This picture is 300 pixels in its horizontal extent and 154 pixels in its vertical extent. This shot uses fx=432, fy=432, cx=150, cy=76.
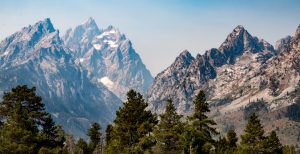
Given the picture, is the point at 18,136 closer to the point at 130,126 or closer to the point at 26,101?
the point at 26,101

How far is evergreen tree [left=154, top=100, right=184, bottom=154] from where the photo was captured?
71.6 meters

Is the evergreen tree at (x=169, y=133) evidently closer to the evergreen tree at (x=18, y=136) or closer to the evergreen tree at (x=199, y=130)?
the evergreen tree at (x=199, y=130)

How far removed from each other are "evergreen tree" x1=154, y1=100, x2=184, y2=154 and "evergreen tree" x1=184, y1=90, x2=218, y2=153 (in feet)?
8.74

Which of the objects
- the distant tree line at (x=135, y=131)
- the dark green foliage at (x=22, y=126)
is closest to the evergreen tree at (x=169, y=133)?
the distant tree line at (x=135, y=131)

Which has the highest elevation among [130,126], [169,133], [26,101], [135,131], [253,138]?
[26,101]

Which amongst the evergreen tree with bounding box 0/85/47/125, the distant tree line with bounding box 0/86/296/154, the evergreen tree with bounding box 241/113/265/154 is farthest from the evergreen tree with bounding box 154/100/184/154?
the evergreen tree with bounding box 0/85/47/125

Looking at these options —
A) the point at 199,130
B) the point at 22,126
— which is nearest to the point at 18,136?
the point at 22,126

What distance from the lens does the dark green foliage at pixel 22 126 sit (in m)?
69.5

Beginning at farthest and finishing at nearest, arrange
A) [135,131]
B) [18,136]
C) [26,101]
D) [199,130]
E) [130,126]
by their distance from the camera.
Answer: [26,101]
[135,131]
[130,126]
[199,130]
[18,136]

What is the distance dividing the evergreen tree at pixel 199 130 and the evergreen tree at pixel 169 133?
2.67m

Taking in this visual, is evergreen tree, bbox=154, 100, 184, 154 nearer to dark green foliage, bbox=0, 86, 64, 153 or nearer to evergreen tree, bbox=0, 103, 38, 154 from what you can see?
dark green foliage, bbox=0, 86, 64, 153

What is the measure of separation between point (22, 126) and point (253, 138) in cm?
4240

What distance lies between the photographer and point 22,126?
70688mm

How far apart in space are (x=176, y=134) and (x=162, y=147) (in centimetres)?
348
